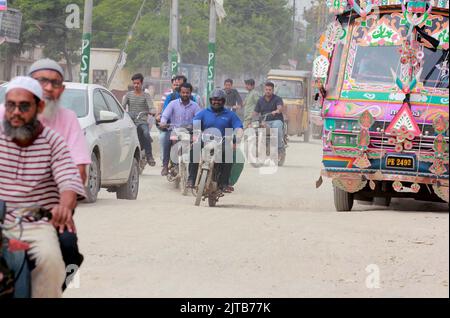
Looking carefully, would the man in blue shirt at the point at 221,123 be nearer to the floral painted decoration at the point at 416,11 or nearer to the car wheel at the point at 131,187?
the car wheel at the point at 131,187

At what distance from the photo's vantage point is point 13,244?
5.32 meters

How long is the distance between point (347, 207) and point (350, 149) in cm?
102

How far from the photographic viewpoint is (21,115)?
5.82 m

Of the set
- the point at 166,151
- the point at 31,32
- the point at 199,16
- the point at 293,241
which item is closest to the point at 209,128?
the point at 166,151

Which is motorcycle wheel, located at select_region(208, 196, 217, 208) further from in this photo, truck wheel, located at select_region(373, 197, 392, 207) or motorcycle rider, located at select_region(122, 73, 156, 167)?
motorcycle rider, located at select_region(122, 73, 156, 167)

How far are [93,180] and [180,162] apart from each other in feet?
13.1

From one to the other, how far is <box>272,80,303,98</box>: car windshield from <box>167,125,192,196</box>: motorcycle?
75.0 feet

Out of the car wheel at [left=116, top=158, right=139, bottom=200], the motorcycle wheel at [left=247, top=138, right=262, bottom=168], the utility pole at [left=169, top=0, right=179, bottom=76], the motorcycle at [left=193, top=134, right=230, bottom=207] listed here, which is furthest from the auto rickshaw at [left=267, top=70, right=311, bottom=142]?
the motorcycle at [left=193, top=134, right=230, bottom=207]

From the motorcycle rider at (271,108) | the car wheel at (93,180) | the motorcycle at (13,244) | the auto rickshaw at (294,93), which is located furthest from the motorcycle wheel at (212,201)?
the auto rickshaw at (294,93)

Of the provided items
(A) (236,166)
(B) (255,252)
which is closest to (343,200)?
(A) (236,166)

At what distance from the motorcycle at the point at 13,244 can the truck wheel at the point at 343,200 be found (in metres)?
9.77

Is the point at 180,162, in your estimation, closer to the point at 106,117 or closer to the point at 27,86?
the point at 106,117

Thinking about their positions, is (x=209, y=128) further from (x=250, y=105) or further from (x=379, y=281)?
(x=250, y=105)

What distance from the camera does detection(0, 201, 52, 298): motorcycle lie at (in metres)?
5.35
